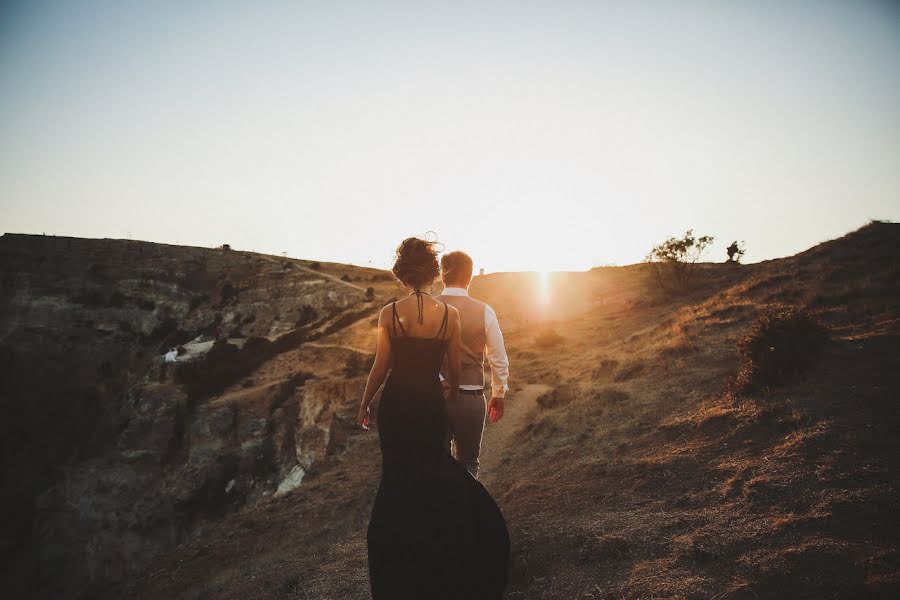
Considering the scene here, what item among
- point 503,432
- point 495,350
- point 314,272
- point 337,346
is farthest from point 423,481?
point 314,272

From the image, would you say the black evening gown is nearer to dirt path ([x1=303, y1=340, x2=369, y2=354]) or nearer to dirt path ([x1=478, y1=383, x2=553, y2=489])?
dirt path ([x1=478, y1=383, x2=553, y2=489])

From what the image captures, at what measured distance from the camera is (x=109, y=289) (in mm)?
47781

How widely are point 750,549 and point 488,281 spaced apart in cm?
4786

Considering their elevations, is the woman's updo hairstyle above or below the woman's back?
above

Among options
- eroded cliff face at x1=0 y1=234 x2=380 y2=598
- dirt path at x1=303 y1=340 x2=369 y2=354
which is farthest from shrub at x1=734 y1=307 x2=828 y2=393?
dirt path at x1=303 y1=340 x2=369 y2=354

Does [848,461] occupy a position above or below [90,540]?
above

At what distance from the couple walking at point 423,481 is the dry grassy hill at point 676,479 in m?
1.57

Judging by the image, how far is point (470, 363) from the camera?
455cm

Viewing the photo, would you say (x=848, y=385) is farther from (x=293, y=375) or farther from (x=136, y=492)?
(x=136, y=492)

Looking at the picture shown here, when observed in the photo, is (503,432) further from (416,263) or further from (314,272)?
(314,272)

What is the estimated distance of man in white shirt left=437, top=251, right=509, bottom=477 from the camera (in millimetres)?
4418

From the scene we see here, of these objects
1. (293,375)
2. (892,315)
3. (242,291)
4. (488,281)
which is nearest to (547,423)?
(892,315)

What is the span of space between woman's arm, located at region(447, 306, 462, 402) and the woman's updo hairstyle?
0.39 meters

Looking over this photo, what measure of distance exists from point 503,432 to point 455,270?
942cm
